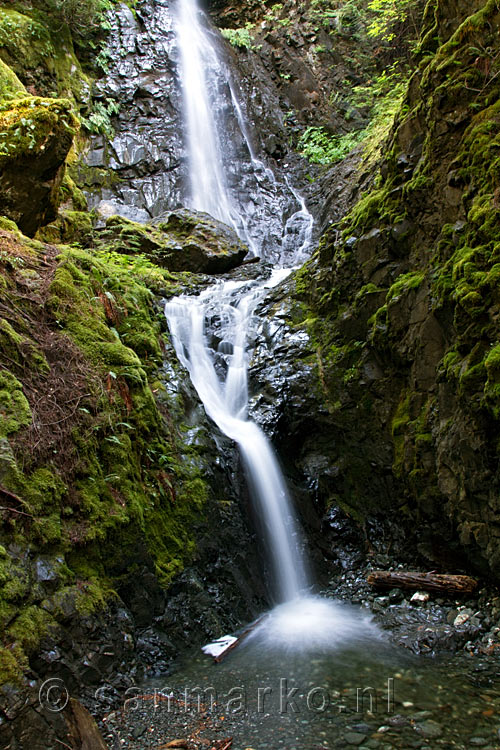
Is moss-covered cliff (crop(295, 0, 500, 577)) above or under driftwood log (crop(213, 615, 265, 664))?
above

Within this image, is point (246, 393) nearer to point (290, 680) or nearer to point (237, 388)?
point (237, 388)

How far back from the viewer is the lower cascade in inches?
190

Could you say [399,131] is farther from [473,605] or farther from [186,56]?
[186,56]

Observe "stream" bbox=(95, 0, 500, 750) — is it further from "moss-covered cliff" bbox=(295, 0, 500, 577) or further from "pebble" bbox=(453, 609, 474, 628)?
"moss-covered cliff" bbox=(295, 0, 500, 577)

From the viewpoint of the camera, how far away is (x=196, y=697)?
3.35 meters

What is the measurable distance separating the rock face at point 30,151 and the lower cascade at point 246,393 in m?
3.18

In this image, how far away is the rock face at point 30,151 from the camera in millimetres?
5973

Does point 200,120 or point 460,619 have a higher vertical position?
point 200,120

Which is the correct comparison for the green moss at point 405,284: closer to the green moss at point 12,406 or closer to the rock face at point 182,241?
the green moss at point 12,406

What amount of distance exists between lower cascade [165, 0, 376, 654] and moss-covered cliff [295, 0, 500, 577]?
4.03 feet

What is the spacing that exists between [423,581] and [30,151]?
293 inches

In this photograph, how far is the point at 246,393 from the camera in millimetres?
7738

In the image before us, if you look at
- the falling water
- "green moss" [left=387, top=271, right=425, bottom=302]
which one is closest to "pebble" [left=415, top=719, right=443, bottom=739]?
"green moss" [left=387, top=271, right=425, bottom=302]

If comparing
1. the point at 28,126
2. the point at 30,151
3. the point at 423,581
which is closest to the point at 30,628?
the point at 423,581
